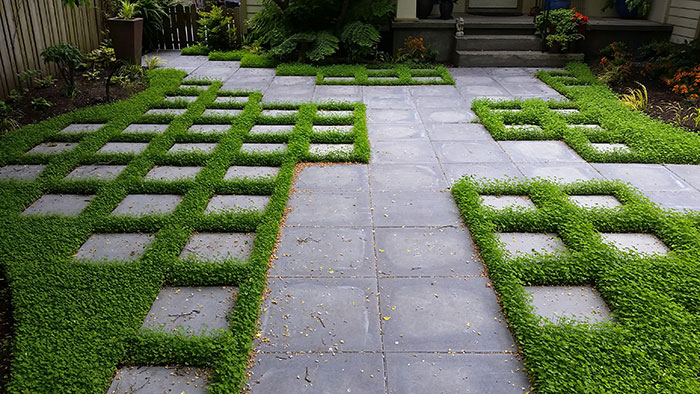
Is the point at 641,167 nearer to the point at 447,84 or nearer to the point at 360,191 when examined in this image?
the point at 360,191

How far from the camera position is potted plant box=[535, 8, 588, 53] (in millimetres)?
8305

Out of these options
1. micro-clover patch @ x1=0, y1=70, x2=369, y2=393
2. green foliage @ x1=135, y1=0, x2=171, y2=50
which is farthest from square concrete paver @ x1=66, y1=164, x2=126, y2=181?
green foliage @ x1=135, y1=0, x2=171, y2=50

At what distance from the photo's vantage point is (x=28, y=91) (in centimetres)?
644

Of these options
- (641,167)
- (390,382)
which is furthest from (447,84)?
(390,382)

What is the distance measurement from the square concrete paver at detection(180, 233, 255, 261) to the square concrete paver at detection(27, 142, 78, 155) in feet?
7.07

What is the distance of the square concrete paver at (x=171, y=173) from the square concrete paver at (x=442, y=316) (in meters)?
2.09

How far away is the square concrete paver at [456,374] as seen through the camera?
7.38 feet

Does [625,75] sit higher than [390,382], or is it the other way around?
[625,75]

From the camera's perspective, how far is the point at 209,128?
543 cm

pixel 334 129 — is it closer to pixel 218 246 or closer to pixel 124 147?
pixel 124 147

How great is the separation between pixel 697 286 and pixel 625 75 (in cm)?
542

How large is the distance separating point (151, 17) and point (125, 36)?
1.50 metres

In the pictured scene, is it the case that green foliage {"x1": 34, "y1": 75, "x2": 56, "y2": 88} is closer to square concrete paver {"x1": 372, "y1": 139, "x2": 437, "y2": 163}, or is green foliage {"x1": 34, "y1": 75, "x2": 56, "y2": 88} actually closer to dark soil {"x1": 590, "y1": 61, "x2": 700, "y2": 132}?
square concrete paver {"x1": 372, "y1": 139, "x2": 437, "y2": 163}

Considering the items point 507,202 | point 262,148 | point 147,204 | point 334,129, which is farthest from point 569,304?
point 334,129
